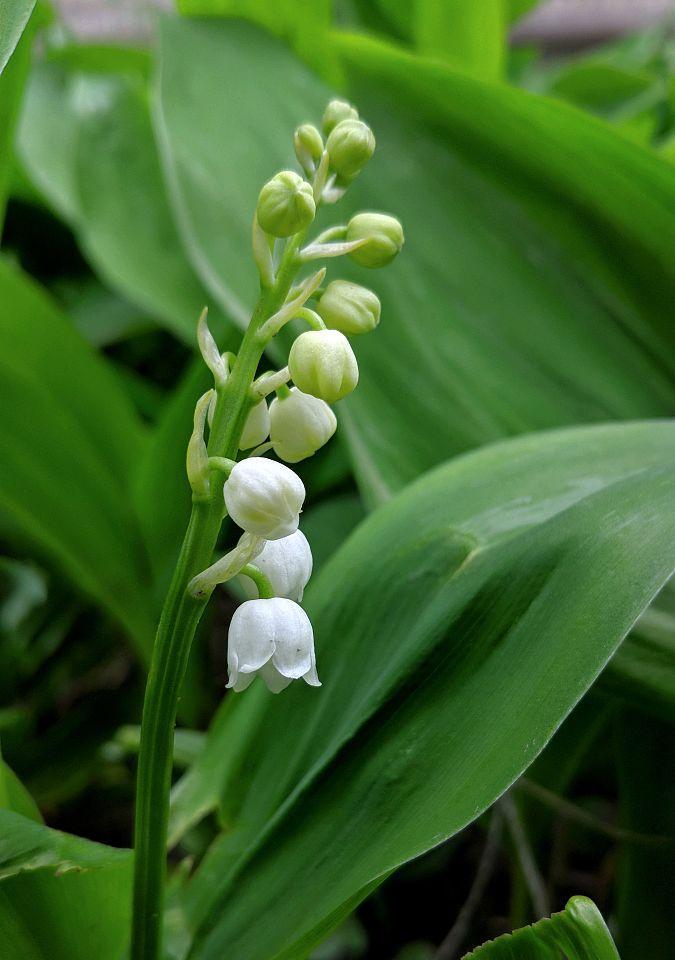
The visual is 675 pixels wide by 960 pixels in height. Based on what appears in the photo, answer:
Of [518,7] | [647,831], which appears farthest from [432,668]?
[518,7]

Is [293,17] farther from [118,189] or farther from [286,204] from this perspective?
[286,204]

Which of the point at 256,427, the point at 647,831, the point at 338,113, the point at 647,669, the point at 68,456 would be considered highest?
the point at 338,113

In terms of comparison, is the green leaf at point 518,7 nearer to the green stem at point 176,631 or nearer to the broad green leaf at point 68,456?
the broad green leaf at point 68,456

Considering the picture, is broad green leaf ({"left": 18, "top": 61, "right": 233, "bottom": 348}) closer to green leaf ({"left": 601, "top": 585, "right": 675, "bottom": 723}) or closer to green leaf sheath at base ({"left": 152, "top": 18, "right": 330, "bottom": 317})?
green leaf sheath at base ({"left": 152, "top": 18, "right": 330, "bottom": 317})

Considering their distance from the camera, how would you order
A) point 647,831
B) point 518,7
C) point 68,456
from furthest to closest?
point 518,7
point 68,456
point 647,831

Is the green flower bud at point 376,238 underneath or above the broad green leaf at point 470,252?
above

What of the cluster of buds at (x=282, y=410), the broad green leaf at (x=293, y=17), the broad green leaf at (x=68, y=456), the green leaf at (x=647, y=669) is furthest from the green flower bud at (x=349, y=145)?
the broad green leaf at (x=293, y=17)
